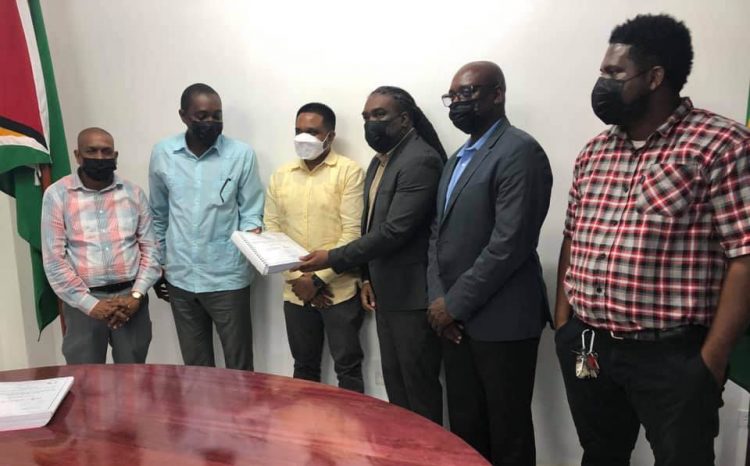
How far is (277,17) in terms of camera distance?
2.65 m

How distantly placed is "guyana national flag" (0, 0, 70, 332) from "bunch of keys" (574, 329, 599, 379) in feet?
7.74

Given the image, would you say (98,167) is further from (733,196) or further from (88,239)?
(733,196)

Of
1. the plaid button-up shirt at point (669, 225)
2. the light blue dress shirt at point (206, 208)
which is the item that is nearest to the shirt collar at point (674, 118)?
the plaid button-up shirt at point (669, 225)

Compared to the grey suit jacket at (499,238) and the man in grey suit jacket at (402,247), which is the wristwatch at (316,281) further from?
the grey suit jacket at (499,238)

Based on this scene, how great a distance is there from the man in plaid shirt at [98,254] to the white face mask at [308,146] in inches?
29.6

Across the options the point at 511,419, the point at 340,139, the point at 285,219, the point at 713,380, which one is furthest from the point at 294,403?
the point at 340,139

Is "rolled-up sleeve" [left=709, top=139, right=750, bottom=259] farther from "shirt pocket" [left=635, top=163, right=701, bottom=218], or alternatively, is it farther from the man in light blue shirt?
the man in light blue shirt

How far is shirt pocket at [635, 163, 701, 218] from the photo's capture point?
1.31m

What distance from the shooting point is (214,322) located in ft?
8.66

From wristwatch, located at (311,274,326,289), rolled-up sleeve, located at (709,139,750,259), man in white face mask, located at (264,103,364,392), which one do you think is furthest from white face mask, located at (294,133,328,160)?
rolled-up sleeve, located at (709,139,750,259)

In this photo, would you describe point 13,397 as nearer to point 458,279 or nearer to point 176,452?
point 176,452

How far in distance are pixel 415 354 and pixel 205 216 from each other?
117 centimetres

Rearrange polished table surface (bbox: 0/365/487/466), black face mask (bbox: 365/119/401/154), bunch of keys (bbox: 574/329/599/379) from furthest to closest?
black face mask (bbox: 365/119/401/154) → bunch of keys (bbox: 574/329/599/379) → polished table surface (bbox: 0/365/487/466)

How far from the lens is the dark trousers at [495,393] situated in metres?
1.85
